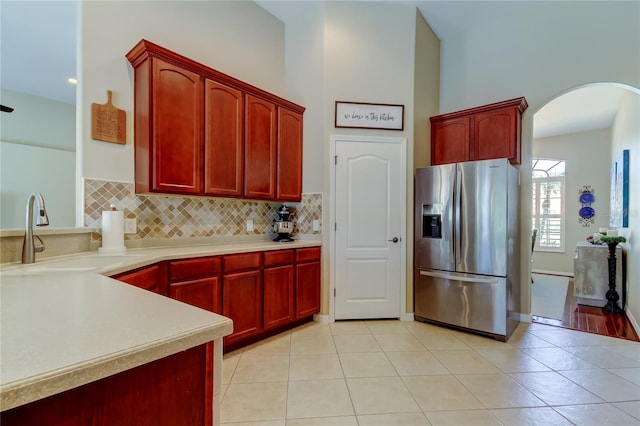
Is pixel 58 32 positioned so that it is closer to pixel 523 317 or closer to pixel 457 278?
pixel 457 278

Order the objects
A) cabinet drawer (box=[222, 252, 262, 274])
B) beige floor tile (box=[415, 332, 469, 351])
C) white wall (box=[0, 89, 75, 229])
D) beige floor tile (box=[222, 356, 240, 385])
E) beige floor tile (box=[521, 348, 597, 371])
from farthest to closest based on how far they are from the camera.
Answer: white wall (box=[0, 89, 75, 229]) < beige floor tile (box=[415, 332, 469, 351]) < cabinet drawer (box=[222, 252, 262, 274]) < beige floor tile (box=[521, 348, 597, 371]) < beige floor tile (box=[222, 356, 240, 385])

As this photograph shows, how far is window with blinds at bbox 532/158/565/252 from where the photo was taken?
656 cm

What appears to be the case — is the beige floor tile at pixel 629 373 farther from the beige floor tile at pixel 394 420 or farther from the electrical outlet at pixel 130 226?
the electrical outlet at pixel 130 226

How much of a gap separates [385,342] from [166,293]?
1.97m

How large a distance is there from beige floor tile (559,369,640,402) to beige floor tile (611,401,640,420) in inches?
1.2

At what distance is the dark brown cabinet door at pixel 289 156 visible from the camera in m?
3.25

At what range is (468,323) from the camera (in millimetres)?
3031

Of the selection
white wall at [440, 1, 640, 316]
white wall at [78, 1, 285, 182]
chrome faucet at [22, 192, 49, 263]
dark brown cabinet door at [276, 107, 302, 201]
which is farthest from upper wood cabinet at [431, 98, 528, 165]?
chrome faucet at [22, 192, 49, 263]

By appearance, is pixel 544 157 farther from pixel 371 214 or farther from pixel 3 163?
pixel 3 163

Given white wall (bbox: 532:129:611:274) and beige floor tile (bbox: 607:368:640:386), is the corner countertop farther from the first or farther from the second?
white wall (bbox: 532:129:611:274)

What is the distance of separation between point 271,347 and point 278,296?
0.46 m

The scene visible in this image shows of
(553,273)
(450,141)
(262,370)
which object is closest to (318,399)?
(262,370)

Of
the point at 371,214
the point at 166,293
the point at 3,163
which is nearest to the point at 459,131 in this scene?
the point at 371,214

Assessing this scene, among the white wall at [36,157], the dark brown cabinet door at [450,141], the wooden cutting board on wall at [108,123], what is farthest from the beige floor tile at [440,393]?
the white wall at [36,157]
